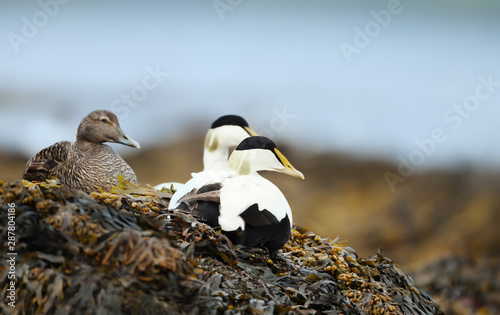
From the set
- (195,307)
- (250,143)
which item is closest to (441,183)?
(250,143)

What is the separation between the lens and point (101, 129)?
2771 mm

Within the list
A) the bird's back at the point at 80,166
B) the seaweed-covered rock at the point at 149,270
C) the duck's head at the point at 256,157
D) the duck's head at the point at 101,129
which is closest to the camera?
the seaweed-covered rock at the point at 149,270

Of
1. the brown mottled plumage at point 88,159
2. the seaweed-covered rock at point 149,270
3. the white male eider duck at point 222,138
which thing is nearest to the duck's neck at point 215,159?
the white male eider duck at point 222,138

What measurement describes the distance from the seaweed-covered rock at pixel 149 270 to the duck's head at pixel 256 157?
1.02 feet

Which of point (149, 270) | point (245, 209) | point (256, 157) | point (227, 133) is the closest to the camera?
point (149, 270)

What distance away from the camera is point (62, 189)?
6.08ft

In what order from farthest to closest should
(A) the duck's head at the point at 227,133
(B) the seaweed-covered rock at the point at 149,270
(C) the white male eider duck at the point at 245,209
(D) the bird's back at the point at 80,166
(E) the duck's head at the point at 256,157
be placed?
(A) the duck's head at the point at 227,133, (D) the bird's back at the point at 80,166, (E) the duck's head at the point at 256,157, (C) the white male eider duck at the point at 245,209, (B) the seaweed-covered rock at the point at 149,270

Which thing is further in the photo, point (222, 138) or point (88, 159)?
point (222, 138)

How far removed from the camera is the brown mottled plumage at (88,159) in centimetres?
264

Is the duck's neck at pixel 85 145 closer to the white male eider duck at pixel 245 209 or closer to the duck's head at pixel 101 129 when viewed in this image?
the duck's head at pixel 101 129

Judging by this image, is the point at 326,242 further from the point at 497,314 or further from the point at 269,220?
the point at 497,314

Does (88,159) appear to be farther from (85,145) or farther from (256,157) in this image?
(256,157)

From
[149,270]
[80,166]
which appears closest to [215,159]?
[80,166]

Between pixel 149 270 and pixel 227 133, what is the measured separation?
1.67 m
